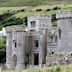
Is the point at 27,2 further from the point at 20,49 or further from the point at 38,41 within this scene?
the point at 38,41

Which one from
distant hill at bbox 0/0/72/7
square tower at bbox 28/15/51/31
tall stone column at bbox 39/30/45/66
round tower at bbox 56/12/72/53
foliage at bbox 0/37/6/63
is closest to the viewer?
round tower at bbox 56/12/72/53

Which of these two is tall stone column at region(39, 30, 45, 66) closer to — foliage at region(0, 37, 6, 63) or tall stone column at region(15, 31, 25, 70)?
tall stone column at region(15, 31, 25, 70)

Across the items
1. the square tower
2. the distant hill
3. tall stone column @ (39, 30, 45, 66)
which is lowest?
tall stone column @ (39, 30, 45, 66)

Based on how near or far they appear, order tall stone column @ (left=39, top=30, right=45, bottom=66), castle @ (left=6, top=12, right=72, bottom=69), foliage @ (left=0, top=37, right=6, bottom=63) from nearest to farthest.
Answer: castle @ (left=6, top=12, right=72, bottom=69) < tall stone column @ (left=39, top=30, right=45, bottom=66) < foliage @ (left=0, top=37, right=6, bottom=63)

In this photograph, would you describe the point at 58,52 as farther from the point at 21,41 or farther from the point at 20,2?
the point at 20,2

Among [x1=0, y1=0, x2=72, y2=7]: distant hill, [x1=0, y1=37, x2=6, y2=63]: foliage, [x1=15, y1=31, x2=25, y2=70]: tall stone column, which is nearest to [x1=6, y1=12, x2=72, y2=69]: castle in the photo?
[x1=15, y1=31, x2=25, y2=70]: tall stone column

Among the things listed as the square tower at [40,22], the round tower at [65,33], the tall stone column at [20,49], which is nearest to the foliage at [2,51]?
the square tower at [40,22]

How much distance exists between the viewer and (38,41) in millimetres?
64812

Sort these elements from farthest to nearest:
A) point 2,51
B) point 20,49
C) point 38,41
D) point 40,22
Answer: point 2,51 → point 40,22 → point 20,49 → point 38,41

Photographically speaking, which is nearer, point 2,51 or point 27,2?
point 2,51

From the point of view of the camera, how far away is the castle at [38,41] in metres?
60.0

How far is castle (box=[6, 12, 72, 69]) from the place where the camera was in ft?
197

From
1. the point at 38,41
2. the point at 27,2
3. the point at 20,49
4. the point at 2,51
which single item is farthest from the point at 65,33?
the point at 27,2

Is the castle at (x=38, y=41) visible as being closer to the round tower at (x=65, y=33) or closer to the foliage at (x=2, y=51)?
the round tower at (x=65, y=33)
